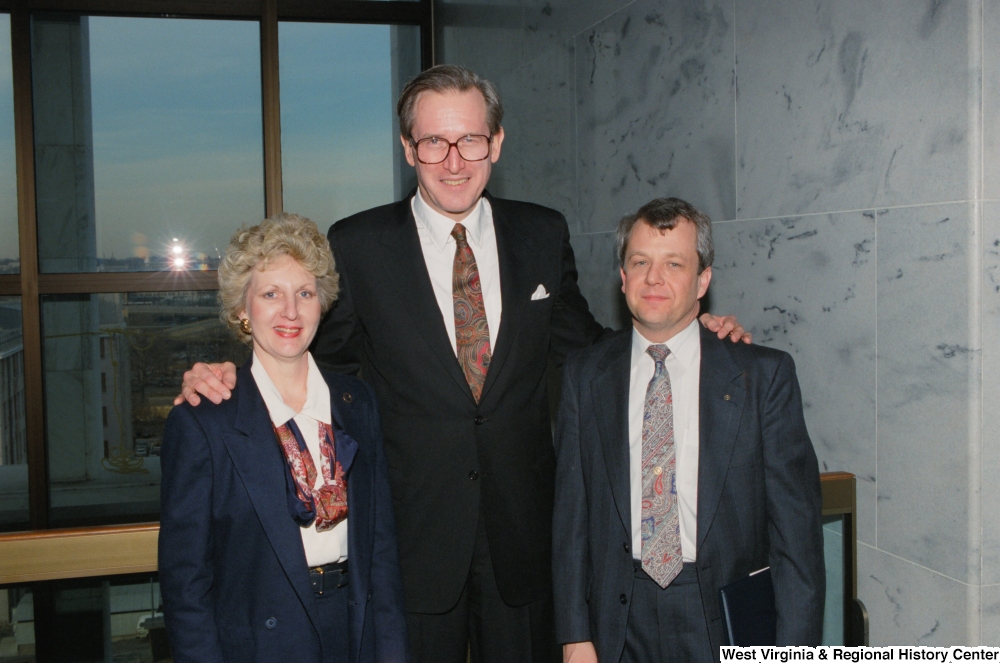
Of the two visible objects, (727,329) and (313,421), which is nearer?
(313,421)

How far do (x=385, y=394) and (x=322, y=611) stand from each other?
0.60 meters

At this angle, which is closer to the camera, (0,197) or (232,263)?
(232,263)

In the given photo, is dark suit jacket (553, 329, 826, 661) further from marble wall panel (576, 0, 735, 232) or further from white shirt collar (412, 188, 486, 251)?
marble wall panel (576, 0, 735, 232)

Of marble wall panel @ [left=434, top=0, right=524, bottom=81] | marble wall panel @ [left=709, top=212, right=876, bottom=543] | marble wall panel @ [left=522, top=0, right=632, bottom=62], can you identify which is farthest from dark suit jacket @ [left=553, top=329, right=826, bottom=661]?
marble wall panel @ [left=434, top=0, right=524, bottom=81]

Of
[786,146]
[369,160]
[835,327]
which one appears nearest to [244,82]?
[369,160]

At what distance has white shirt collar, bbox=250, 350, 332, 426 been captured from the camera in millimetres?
1838

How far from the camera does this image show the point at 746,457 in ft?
6.23

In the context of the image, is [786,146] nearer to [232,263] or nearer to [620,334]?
[620,334]

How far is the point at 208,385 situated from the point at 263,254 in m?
0.31

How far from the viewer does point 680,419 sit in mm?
1967

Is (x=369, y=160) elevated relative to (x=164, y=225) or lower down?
elevated

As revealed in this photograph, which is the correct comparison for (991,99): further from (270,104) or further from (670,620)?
(270,104)

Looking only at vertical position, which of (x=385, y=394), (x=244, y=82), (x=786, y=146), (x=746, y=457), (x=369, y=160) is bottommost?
(x=746, y=457)

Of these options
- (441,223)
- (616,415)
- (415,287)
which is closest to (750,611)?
(616,415)
